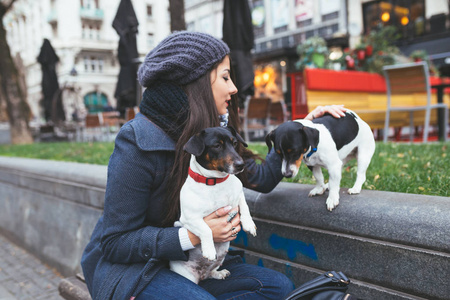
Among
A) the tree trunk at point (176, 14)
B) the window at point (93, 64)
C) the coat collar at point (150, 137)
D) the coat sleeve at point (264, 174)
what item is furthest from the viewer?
the window at point (93, 64)

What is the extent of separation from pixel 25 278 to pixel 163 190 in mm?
3395

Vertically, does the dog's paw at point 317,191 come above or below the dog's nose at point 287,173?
below

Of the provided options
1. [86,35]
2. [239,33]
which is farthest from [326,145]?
[86,35]

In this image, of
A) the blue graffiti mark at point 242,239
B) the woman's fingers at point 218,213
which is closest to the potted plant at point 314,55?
the blue graffiti mark at point 242,239

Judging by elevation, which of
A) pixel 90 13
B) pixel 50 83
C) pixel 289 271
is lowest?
pixel 289 271

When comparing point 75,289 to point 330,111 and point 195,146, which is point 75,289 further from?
point 330,111

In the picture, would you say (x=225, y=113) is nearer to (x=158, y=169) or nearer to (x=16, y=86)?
(x=158, y=169)

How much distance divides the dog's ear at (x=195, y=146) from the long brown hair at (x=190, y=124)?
30 cm

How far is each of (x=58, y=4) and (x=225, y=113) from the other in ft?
132

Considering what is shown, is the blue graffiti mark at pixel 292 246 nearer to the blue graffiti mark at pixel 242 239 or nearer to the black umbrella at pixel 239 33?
the blue graffiti mark at pixel 242 239

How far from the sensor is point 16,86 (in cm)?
1404

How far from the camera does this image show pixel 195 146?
162 cm

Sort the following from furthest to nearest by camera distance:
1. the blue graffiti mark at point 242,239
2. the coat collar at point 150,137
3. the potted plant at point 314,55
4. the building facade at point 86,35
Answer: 1. the building facade at point 86,35
2. the potted plant at point 314,55
3. the blue graffiti mark at point 242,239
4. the coat collar at point 150,137

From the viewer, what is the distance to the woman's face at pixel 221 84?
211 cm
